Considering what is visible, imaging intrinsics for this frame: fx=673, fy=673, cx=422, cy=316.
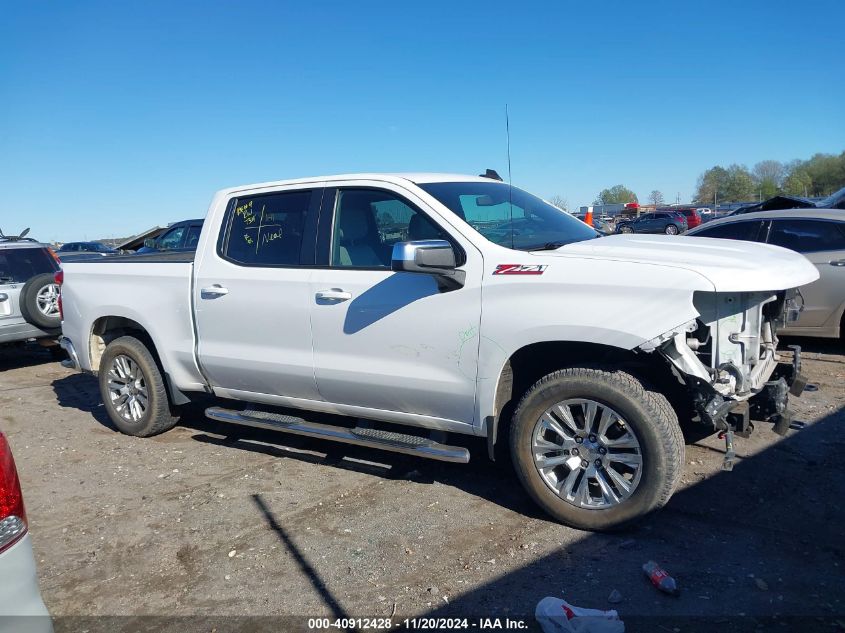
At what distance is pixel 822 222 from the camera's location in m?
7.23

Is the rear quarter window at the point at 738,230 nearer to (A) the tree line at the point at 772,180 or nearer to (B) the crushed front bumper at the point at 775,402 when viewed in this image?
(B) the crushed front bumper at the point at 775,402

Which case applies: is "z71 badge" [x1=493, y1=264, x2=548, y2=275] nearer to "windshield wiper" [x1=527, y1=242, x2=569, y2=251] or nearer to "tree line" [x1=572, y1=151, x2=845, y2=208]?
"windshield wiper" [x1=527, y1=242, x2=569, y2=251]

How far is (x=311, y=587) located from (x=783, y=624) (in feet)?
7.15

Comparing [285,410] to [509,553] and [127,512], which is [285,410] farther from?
[509,553]

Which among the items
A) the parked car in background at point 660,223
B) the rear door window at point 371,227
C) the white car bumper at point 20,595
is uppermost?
the rear door window at point 371,227

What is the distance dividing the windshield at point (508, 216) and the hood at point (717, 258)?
0.29 metres

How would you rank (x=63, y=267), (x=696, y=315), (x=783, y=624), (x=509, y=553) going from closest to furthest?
(x=783, y=624) < (x=696, y=315) < (x=509, y=553) < (x=63, y=267)

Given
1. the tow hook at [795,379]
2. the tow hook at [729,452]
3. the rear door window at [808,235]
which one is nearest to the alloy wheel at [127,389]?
the tow hook at [729,452]

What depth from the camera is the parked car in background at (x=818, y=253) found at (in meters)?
7.04

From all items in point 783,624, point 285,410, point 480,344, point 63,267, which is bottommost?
point 783,624

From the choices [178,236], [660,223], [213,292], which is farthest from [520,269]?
[660,223]

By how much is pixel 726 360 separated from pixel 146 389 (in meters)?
4.53

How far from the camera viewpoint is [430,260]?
3.76 meters

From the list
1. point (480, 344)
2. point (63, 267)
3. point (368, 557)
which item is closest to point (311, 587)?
point (368, 557)
